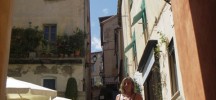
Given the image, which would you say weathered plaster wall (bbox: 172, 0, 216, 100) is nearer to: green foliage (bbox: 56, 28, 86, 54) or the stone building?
green foliage (bbox: 56, 28, 86, 54)

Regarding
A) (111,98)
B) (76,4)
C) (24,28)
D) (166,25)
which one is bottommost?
(111,98)

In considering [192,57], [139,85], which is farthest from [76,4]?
[192,57]

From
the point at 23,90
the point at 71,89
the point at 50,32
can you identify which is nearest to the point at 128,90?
the point at 23,90

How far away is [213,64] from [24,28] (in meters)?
20.8

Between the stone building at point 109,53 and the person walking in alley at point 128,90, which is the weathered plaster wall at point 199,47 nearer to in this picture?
the person walking in alley at point 128,90

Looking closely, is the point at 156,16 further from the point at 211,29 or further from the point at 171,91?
the point at 211,29

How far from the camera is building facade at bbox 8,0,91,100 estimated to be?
Answer: 2277 centimetres

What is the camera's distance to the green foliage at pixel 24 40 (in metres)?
23.5

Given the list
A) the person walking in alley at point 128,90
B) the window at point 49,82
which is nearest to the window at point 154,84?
the person walking in alley at point 128,90

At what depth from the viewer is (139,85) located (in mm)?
15727

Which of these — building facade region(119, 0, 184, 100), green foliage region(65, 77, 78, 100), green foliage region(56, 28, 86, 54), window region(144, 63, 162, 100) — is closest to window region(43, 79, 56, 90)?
green foliage region(65, 77, 78, 100)

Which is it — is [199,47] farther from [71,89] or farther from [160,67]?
[71,89]

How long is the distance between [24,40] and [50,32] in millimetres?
1901

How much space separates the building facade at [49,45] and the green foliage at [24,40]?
43cm
